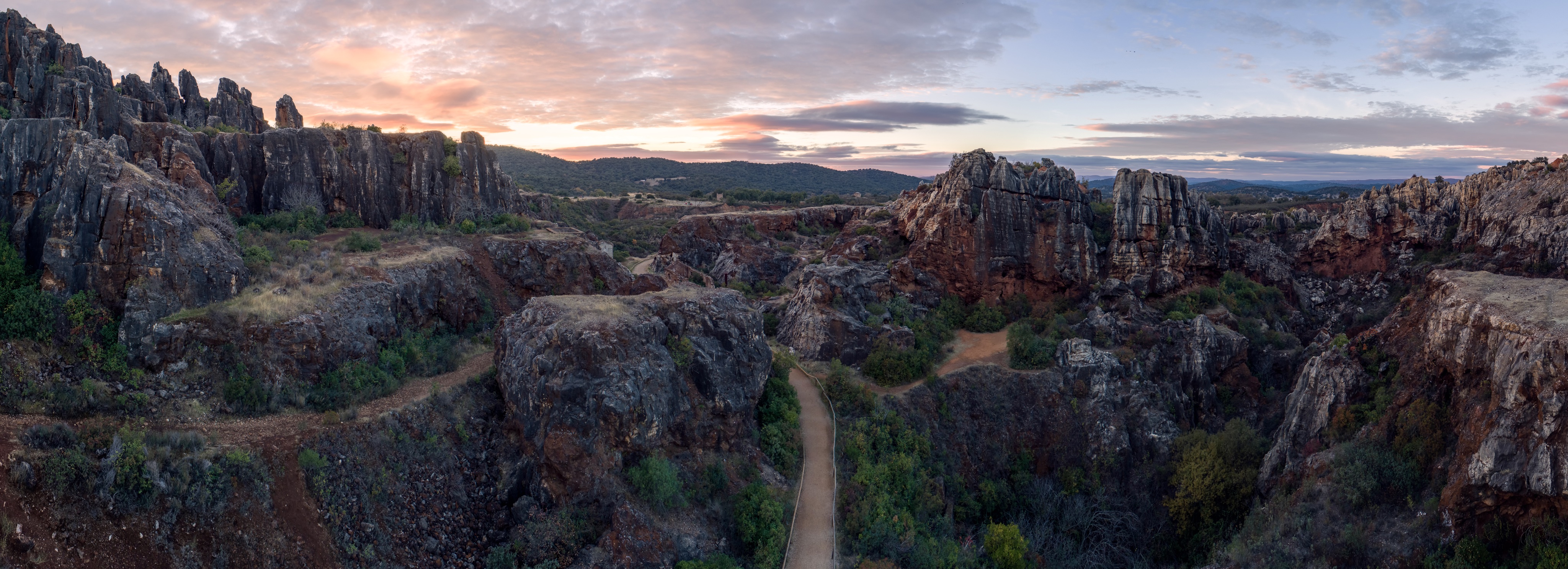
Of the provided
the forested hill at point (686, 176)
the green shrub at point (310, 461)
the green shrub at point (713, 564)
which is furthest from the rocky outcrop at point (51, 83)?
the forested hill at point (686, 176)

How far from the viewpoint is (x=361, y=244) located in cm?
2767

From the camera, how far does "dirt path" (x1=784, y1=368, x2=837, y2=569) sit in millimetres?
19500

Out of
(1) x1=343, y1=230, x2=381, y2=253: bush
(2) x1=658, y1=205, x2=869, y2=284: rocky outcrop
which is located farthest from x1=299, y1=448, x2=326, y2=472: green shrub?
(2) x1=658, y1=205, x2=869, y2=284: rocky outcrop

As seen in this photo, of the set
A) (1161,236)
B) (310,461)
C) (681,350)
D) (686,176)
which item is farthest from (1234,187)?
(310,461)

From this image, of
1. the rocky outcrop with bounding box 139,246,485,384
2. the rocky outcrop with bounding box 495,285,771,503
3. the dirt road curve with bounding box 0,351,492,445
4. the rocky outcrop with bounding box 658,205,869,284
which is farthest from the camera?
the rocky outcrop with bounding box 658,205,869,284

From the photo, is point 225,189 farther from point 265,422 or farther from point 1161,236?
point 1161,236

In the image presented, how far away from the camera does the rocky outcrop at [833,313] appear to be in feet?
107

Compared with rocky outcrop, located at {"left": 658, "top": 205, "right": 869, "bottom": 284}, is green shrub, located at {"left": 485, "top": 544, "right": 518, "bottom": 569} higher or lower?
lower

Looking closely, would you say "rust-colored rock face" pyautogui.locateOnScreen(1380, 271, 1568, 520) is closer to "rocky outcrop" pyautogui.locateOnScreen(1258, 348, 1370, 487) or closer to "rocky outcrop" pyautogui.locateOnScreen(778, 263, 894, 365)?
"rocky outcrop" pyautogui.locateOnScreen(1258, 348, 1370, 487)

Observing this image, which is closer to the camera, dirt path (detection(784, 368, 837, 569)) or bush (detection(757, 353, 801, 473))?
dirt path (detection(784, 368, 837, 569))

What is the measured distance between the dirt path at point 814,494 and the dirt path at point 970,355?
3709 mm

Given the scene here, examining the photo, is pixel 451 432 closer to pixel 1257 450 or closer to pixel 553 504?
pixel 553 504

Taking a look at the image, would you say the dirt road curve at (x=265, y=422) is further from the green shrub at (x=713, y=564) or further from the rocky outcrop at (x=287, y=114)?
Result: the rocky outcrop at (x=287, y=114)

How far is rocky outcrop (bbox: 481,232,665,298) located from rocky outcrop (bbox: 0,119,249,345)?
11227mm
